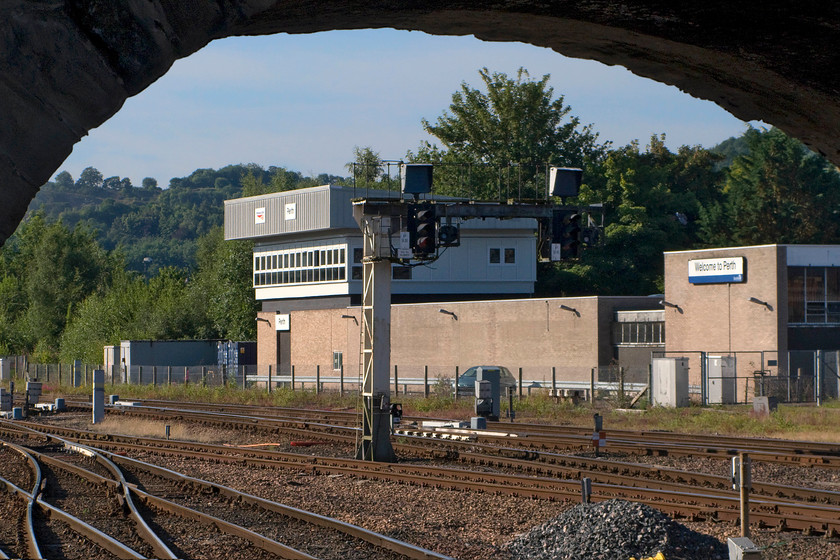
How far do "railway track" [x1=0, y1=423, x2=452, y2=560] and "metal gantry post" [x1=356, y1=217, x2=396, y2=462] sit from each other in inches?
167

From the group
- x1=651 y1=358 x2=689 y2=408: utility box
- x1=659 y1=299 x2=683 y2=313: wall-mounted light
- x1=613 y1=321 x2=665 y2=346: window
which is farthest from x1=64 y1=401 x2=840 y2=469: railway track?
x1=613 y1=321 x2=665 y2=346: window

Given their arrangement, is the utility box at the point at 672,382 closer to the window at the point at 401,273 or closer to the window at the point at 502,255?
the window at the point at 401,273

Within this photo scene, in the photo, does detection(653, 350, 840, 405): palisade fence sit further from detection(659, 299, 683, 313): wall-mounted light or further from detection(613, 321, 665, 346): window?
detection(613, 321, 665, 346): window

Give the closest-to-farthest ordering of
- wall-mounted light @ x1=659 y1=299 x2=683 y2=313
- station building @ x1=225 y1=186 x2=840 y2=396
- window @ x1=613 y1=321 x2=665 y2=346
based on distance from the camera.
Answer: station building @ x1=225 y1=186 x2=840 y2=396
wall-mounted light @ x1=659 y1=299 x2=683 y2=313
window @ x1=613 y1=321 x2=665 y2=346

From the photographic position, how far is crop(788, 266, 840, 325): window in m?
41.8

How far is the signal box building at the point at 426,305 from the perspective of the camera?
159 feet

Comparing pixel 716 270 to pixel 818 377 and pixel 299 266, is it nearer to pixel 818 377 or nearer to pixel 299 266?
pixel 818 377

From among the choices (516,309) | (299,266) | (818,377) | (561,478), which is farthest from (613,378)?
(299,266)

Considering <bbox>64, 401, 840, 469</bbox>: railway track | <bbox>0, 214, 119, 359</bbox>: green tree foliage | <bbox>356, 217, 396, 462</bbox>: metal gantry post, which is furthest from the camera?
<bbox>0, 214, 119, 359</bbox>: green tree foliage

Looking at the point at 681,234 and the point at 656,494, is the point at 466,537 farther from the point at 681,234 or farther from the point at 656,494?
the point at 681,234

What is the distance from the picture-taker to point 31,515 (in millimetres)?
14523

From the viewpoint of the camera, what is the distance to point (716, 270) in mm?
42656

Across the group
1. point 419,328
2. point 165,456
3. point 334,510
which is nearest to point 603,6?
point 334,510

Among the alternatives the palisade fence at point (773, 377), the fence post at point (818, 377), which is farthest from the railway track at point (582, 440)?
the fence post at point (818, 377)
